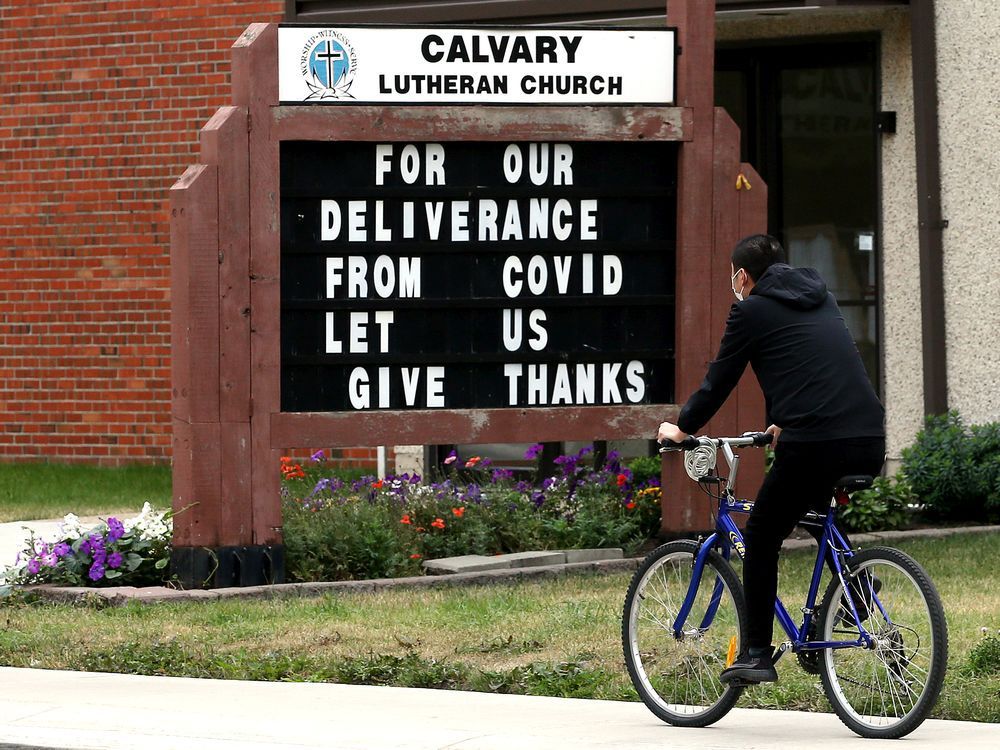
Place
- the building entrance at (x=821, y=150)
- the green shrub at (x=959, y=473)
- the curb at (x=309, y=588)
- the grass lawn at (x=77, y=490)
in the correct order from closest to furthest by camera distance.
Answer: the curb at (x=309, y=588) < the green shrub at (x=959, y=473) < the grass lawn at (x=77, y=490) < the building entrance at (x=821, y=150)

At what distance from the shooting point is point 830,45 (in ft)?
47.6

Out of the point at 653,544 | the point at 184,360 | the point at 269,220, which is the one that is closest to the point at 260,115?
the point at 269,220

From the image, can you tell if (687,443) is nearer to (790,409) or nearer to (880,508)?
(790,409)

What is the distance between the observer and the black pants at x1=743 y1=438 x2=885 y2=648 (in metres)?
6.33

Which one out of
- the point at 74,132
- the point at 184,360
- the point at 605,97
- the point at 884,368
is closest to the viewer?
the point at 184,360

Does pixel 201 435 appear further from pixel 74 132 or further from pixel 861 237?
pixel 74 132

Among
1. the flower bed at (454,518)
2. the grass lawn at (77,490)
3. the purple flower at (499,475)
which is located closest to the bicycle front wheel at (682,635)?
the flower bed at (454,518)

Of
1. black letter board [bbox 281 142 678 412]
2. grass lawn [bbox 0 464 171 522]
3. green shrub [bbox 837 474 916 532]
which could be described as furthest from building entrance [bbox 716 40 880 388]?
grass lawn [bbox 0 464 171 522]

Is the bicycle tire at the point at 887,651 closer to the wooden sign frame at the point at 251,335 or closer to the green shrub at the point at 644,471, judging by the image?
the wooden sign frame at the point at 251,335

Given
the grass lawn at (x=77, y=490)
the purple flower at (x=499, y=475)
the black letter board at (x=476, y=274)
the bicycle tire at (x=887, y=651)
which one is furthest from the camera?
the grass lawn at (x=77, y=490)

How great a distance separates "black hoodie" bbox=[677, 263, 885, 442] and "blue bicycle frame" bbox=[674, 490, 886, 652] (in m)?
0.33

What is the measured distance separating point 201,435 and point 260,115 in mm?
1809

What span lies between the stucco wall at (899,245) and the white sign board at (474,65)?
345cm

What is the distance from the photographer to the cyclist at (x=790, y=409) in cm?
634
